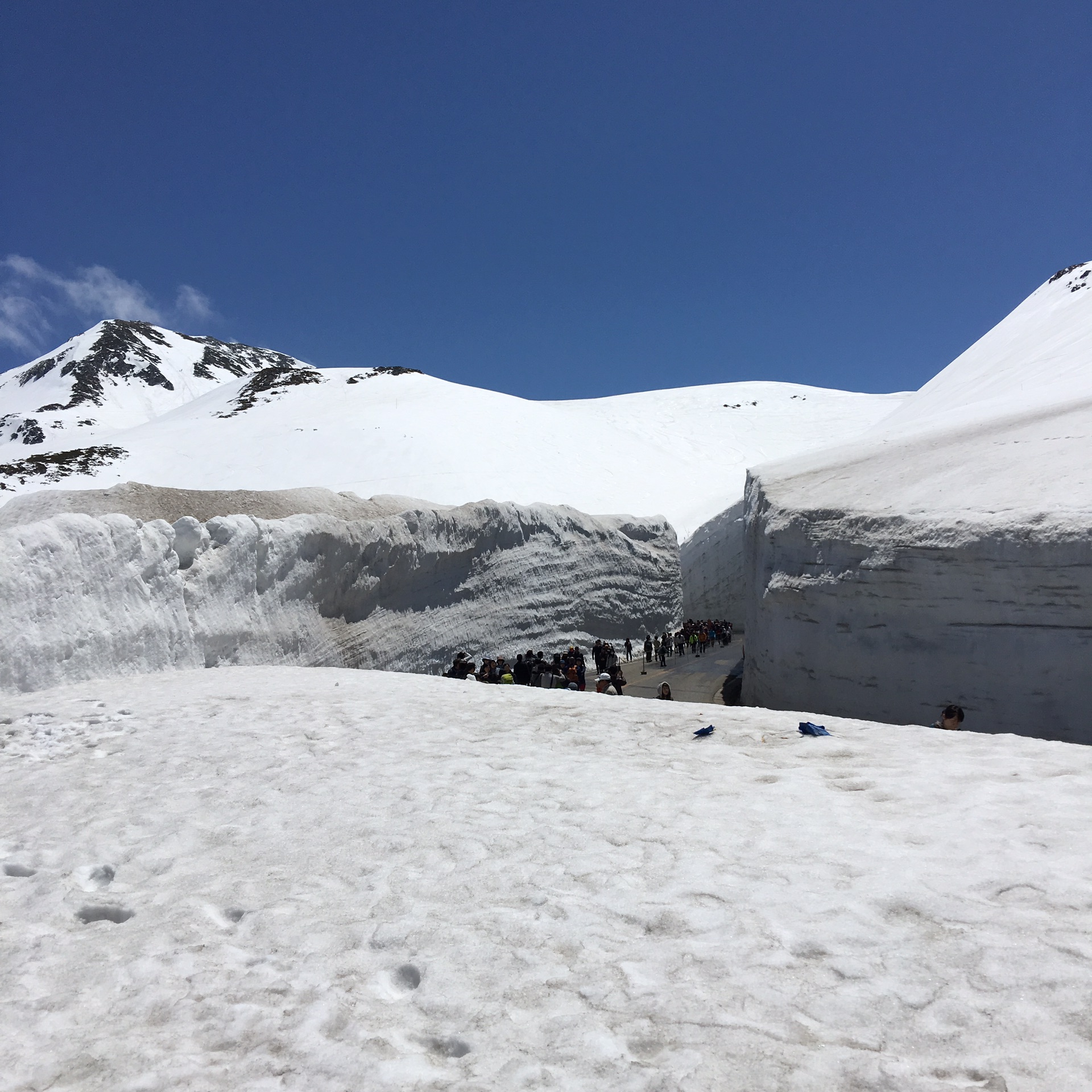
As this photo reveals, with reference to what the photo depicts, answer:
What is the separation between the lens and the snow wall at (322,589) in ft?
33.9

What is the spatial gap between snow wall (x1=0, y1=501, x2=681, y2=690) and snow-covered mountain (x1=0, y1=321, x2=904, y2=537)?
11301mm

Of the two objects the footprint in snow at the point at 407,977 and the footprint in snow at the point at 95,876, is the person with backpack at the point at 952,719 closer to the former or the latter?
the footprint in snow at the point at 407,977

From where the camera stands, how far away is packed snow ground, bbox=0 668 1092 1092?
9.68 ft

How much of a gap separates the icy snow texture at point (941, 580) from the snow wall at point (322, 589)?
6982 millimetres

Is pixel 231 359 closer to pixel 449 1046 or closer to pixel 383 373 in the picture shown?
pixel 383 373

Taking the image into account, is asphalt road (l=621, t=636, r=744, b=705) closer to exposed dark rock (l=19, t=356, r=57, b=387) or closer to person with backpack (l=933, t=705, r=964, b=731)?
person with backpack (l=933, t=705, r=964, b=731)

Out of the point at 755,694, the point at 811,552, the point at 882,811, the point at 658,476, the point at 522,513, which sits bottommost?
the point at 755,694

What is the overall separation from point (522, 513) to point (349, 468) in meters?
17.8

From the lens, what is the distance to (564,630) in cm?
1970

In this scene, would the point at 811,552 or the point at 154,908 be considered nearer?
the point at 154,908

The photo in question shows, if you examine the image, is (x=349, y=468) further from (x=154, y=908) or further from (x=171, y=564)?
(x=154, y=908)

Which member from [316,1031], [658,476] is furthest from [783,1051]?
[658,476]

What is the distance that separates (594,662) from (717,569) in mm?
10133

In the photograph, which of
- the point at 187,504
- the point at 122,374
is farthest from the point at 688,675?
the point at 122,374
